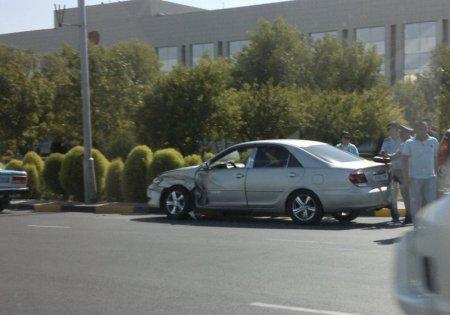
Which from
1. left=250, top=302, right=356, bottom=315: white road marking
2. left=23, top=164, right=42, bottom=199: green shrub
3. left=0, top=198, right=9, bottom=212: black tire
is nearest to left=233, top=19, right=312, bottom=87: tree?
left=23, top=164, right=42, bottom=199: green shrub

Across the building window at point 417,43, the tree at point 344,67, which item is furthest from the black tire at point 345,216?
the building window at point 417,43

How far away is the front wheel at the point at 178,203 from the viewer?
15.4 meters

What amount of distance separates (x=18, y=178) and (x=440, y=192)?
34.2 feet

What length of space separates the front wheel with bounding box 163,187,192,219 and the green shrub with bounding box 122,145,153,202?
12.8 ft

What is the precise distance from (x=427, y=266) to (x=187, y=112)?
19501mm

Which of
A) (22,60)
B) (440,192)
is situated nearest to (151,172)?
(440,192)

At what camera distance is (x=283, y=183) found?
46.5 ft

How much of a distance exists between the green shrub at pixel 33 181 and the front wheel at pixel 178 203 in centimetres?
811

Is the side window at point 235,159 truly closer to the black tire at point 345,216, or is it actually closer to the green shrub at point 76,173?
the black tire at point 345,216

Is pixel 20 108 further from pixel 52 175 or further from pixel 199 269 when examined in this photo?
pixel 199 269

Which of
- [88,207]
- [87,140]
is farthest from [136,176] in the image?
[87,140]

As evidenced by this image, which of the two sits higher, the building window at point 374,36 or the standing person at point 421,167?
the building window at point 374,36

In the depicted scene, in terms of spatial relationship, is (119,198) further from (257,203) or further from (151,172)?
(257,203)

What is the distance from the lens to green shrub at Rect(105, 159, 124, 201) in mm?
20312
